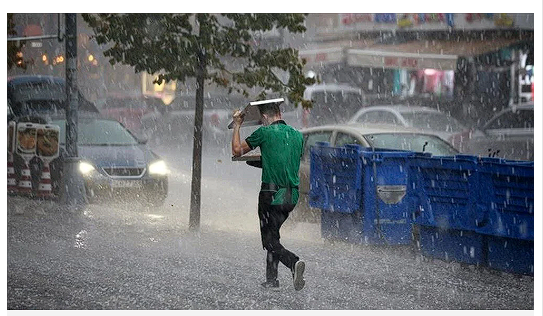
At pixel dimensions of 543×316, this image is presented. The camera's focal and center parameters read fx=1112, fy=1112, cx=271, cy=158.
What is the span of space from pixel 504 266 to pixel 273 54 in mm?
3813

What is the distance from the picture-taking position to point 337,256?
11.2 meters

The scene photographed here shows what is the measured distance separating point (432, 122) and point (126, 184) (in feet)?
31.0

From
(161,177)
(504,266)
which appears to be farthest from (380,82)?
(504,266)

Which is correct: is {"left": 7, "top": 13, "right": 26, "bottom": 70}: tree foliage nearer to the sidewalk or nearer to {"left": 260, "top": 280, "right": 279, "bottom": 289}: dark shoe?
the sidewalk

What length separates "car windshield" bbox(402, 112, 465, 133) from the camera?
22.3 metres

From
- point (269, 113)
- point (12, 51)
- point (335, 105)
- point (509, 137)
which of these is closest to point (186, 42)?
point (269, 113)

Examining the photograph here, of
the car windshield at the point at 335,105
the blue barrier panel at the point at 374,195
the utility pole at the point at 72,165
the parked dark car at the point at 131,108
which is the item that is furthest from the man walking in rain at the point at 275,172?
the parked dark car at the point at 131,108

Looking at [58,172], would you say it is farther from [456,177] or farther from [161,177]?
[456,177]

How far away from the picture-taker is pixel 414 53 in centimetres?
3041

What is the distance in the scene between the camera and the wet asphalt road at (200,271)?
8.95 meters

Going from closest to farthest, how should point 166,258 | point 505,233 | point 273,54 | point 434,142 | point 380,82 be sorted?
1. point 505,233
2. point 166,258
3. point 273,54
4. point 434,142
5. point 380,82

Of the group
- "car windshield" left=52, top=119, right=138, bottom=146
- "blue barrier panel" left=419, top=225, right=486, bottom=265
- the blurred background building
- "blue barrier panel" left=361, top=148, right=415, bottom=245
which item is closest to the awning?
the blurred background building

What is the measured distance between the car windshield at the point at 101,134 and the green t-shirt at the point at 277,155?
7.07 m
